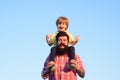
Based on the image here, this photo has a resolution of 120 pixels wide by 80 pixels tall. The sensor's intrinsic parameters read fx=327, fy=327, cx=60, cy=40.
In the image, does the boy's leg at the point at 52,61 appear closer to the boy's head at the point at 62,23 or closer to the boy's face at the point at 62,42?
the boy's face at the point at 62,42

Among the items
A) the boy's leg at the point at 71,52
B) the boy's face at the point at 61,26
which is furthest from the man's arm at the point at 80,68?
the boy's face at the point at 61,26

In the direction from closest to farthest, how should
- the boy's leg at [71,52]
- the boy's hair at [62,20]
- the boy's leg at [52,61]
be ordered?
the boy's leg at [52,61]
the boy's leg at [71,52]
the boy's hair at [62,20]

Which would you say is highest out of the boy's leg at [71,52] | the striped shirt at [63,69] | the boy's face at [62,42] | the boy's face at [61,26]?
the boy's face at [61,26]

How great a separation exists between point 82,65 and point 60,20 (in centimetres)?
79

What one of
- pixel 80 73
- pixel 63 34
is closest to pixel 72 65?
pixel 80 73

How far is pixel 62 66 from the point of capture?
4.97 m

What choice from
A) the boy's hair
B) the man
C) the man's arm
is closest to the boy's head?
the boy's hair

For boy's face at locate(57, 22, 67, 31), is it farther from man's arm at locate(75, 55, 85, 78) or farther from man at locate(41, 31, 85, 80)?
man's arm at locate(75, 55, 85, 78)

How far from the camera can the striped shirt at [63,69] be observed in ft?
16.0

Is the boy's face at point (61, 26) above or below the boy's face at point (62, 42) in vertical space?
above

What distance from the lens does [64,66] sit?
4.97 m

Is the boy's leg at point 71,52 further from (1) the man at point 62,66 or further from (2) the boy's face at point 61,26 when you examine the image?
(2) the boy's face at point 61,26

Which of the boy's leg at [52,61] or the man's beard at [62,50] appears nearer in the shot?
the boy's leg at [52,61]

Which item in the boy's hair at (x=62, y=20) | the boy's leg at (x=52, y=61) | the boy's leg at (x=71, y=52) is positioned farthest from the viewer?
the boy's hair at (x=62, y=20)
